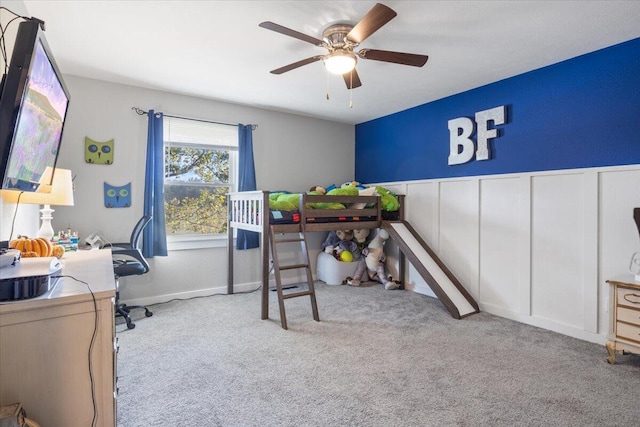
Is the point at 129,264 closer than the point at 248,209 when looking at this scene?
Yes

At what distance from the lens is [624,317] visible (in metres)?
2.17

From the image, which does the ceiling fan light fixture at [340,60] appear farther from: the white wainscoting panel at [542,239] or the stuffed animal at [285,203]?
the white wainscoting panel at [542,239]

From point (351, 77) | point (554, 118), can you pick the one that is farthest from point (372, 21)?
point (554, 118)

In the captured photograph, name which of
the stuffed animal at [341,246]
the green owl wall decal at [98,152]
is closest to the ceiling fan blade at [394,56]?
the stuffed animal at [341,246]

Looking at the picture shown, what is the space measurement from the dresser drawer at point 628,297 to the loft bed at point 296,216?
7.20 feet

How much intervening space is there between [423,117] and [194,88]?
104 inches

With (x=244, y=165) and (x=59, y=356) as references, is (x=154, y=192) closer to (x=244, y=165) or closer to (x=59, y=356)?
(x=244, y=165)

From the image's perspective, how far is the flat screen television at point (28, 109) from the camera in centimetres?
106

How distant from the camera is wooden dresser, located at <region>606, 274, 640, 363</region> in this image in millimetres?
2125

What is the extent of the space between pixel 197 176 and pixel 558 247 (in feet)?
12.0

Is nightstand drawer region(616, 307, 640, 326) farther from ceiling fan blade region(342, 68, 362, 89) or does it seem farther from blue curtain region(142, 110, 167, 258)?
blue curtain region(142, 110, 167, 258)

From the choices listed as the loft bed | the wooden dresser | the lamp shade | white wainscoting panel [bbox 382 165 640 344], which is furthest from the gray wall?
the wooden dresser

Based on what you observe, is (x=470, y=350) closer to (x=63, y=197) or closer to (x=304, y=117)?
(x=63, y=197)

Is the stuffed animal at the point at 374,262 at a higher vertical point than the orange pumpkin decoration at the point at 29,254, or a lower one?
lower
